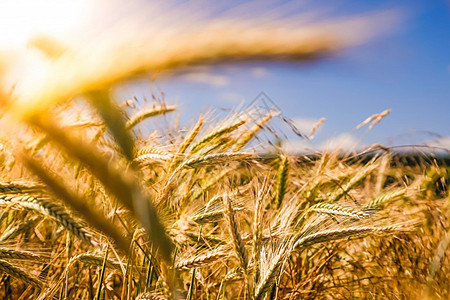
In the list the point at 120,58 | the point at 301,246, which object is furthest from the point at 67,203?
the point at 301,246

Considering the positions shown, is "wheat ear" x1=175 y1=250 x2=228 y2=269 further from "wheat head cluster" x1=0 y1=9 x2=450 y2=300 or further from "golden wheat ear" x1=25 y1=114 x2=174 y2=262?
"golden wheat ear" x1=25 y1=114 x2=174 y2=262

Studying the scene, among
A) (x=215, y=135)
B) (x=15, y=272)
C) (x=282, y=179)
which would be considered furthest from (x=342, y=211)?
(x=15, y=272)

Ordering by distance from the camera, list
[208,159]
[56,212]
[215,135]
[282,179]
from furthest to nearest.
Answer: [282,179] < [215,135] < [208,159] < [56,212]

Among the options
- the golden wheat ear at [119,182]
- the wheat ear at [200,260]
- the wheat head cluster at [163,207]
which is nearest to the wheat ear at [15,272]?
the wheat head cluster at [163,207]

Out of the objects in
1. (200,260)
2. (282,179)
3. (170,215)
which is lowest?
(200,260)

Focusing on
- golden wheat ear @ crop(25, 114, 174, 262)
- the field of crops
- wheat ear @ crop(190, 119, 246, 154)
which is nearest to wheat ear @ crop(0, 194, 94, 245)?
the field of crops

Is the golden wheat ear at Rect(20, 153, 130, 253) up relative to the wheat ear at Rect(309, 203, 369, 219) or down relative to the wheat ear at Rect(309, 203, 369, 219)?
up

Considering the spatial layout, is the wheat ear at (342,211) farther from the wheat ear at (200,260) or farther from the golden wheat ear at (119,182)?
the golden wheat ear at (119,182)

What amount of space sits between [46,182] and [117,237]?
0.23m

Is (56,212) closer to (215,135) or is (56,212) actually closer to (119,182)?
(119,182)

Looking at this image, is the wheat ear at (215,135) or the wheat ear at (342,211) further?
the wheat ear at (215,135)

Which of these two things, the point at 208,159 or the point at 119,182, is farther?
the point at 208,159

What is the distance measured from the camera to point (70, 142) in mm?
769

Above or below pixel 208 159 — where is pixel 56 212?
below
